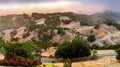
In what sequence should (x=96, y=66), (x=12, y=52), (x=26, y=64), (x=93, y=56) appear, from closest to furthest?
(x=26, y=64)
(x=96, y=66)
(x=12, y=52)
(x=93, y=56)

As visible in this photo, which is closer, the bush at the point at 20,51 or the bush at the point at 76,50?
the bush at the point at 20,51

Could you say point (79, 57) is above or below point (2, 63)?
below

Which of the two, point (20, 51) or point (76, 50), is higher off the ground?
point (20, 51)

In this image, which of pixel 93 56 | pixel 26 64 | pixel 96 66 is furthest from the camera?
pixel 93 56

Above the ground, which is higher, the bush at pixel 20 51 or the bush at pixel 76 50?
the bush at pixel 20 51

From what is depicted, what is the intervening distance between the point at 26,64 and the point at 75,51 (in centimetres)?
4264

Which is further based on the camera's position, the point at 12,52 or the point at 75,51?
the point at 75,51

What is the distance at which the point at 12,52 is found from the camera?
79688 millimetres

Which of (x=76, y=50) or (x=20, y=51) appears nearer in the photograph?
(x=20, y=51)

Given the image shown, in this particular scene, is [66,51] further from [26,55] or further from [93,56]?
[26,55]

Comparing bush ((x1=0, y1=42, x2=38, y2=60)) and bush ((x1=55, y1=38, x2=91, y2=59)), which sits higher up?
bush ((x1=0, y1=42, x2=38, y2=60))

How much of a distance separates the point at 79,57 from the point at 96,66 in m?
25.5

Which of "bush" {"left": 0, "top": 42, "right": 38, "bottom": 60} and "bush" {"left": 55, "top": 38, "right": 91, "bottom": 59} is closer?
"bush" {"left": 0, "top": 42, "right": 38, "bottom": 60}

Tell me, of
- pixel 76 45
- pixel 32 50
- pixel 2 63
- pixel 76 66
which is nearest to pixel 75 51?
pixel 76 45
